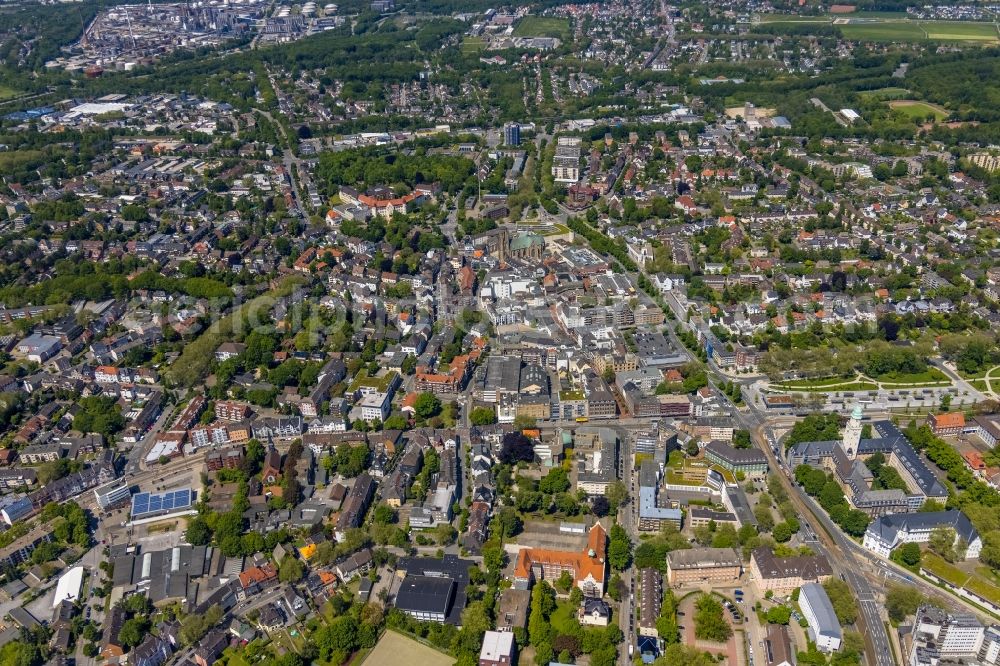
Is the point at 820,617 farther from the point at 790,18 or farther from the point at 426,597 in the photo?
the point at 790,18

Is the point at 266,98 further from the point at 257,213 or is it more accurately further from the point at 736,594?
A: the point at 736,594

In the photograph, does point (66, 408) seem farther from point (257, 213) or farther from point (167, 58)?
point (167, 58)

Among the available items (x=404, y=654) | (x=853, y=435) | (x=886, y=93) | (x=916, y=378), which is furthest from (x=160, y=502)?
(x=886, y=93)

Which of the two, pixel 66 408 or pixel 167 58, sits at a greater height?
pixel 167 58

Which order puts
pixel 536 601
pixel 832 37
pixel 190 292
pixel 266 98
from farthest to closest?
1. pixel 832 37
2. pixel 266 98
3. pixel 190 292
4. pixel 536 601

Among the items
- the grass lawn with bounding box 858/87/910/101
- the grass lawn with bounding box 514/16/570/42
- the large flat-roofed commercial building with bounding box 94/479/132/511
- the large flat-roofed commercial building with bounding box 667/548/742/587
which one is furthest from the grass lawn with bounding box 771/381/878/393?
the grass lawn with bounding box 514/16/570/42

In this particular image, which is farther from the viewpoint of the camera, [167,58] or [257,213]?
[167,58]

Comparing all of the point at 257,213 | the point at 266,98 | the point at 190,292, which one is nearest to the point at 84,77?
the point at 266,98

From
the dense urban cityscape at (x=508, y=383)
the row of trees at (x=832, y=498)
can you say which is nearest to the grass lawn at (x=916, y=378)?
the dense urban cityscape at (x=508, y=383)

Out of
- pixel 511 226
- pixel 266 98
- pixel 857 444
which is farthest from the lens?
pixel 266 98
